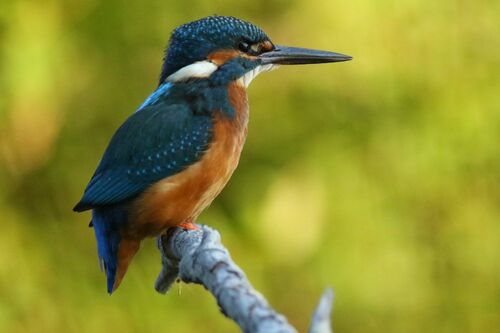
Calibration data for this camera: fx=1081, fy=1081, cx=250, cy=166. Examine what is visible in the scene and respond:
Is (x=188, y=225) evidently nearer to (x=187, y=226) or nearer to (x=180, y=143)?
(x=187, y=226)

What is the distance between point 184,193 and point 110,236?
0.67 ft

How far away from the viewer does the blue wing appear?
2.60 m

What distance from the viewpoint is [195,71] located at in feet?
8.83

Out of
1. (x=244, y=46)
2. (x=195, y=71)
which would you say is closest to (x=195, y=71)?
(x=195, y=71)

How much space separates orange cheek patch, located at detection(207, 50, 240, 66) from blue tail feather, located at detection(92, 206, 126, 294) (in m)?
0.44

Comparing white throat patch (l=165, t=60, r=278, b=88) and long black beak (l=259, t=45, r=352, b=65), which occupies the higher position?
white throat patch (l=165, t=60, r=278, b=88)

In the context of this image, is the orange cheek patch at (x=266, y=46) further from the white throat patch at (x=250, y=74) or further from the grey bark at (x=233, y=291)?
the grey bark at (x=233, y=291)

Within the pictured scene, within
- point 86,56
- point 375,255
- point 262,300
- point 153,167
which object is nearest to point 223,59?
point 153,167

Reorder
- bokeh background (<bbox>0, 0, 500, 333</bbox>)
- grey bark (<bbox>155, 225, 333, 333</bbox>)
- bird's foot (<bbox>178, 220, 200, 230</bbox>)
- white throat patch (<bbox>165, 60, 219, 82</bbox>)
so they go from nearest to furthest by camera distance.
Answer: grey bark (<bbox>155, 225, 333, 333</bbox>), bird's foot (<bbox>178, 220, 200, 230</bbox>), white throat patch (<bbox>165, 60, 219, 82</bbox>), bokeh background (<bbox>0, 0, 500, 333</bbox>)

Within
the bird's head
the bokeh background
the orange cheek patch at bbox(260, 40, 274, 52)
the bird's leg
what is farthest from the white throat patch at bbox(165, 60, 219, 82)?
the bokeh background

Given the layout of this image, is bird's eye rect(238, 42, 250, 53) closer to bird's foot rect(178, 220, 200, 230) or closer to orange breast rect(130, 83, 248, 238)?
orange breast rect(130, 83, 248, 238)

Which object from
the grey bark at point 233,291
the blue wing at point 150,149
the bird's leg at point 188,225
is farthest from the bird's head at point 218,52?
the grey bark at point 233,291

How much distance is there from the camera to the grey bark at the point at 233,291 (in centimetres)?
138

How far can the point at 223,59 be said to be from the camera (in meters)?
2.71
